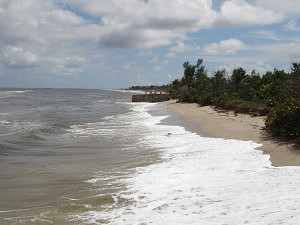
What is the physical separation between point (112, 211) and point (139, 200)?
2.41 ft

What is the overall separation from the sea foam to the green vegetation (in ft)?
9.30

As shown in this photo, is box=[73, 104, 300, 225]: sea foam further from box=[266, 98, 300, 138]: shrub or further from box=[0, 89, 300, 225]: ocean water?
box=[266, 98, 300, 138]: shrub

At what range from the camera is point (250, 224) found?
16.9ft


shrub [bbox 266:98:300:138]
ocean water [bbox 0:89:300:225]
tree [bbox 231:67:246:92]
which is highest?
tree [bbox 231:67:246:92]

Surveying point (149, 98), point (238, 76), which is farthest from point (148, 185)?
point (149, 98)

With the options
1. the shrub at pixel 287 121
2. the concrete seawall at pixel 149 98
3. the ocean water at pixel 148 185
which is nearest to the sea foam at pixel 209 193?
the ocean water at pixel 148 185

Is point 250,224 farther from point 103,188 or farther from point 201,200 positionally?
Result: point 103,188

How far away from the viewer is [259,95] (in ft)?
97.4

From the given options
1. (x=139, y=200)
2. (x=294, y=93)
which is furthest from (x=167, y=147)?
(x=294, y=93)

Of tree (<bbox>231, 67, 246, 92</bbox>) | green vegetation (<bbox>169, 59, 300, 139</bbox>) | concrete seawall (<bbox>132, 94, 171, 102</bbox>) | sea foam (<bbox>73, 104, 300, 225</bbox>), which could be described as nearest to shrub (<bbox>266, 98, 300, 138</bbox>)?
green vegetation (<bbox>169, 59, 300, 139</bbox>)

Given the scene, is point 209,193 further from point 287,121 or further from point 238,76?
point 238,76

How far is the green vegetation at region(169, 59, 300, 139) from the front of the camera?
42.5 feet

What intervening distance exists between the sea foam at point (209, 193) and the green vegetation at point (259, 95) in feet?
9.30

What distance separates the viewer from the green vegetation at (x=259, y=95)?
13.0 m
